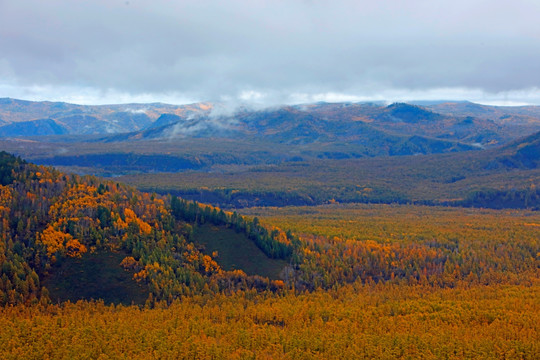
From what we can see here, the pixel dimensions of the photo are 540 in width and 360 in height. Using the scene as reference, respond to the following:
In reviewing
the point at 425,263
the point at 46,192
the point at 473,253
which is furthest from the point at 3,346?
the point at 473,253

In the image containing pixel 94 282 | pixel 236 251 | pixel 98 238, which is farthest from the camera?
pixel 236 251

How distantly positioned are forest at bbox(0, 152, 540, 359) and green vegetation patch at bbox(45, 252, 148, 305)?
32cm

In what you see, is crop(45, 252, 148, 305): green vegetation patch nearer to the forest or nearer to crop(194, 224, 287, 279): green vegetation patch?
the forest

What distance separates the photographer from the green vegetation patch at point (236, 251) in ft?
457

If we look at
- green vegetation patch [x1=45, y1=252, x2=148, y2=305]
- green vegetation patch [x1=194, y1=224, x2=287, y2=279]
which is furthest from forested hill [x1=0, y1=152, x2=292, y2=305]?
green vegetation patch [x1=194, y1=224, x2=287, y2=279]

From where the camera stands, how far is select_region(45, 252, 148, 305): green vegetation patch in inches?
4471

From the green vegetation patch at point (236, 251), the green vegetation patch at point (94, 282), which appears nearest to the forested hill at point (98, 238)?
the green vegetation patch at point (94, 282)

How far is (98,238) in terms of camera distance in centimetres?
12769

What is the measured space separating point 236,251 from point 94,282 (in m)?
41.9

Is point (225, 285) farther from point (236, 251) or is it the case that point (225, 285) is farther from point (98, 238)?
point (98, 238)

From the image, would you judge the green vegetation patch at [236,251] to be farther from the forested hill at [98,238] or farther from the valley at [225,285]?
the forested hill at [98,238]

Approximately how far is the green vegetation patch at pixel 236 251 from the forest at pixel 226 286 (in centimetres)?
59

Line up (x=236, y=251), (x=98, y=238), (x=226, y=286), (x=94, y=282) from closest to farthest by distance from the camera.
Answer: (x=94, y=282) → (x=98, y=238) → (x=226, y=286) → (x=236, y=251)

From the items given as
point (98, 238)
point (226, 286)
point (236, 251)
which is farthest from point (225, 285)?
point (98, 238)
